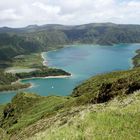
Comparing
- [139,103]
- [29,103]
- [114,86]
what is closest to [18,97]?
[29,103]

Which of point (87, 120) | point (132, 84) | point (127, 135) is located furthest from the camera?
point (132, 84)

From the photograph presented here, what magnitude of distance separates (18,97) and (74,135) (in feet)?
363

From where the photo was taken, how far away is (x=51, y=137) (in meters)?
21.1

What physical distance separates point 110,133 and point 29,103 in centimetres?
10089

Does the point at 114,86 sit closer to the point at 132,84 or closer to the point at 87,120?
the point at 132,84

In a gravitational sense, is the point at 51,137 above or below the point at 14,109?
above

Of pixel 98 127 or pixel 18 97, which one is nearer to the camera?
pixel 98 127

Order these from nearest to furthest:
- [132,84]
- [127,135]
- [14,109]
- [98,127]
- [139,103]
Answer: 1. [127,135]
2. [98,127]
3. [139,103]
4. [132,84]
5. [14,109]

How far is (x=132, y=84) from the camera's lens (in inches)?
1955

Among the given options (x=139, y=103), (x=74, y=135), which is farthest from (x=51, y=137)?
(x=139, y=103)

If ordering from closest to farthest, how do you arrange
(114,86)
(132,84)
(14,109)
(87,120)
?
1. (87,120)
2. (132,84)
3. (114,86)
4. (14,109)

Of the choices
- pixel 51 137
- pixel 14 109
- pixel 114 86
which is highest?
pixel 51 137

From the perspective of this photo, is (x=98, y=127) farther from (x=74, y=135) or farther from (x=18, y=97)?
(x=18, y=97)

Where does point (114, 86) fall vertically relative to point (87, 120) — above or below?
below
